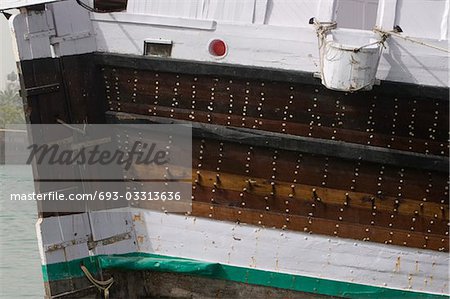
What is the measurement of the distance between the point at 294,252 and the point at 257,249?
1.08 ft

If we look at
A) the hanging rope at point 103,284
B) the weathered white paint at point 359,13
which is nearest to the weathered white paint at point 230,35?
the hanging rope at point 103,284

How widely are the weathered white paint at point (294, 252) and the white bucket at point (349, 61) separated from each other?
148 centimetres

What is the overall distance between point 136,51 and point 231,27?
0.89 meters

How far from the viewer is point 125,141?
24.1ft

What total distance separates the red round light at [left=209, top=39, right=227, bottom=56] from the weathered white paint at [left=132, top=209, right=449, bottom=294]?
4.97 feet

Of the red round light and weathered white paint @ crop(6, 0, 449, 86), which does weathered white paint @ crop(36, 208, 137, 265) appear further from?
the red round light

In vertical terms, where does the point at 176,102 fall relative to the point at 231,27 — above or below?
below

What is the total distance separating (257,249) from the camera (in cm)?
Answer: 722

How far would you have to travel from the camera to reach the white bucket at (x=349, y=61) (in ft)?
20.4

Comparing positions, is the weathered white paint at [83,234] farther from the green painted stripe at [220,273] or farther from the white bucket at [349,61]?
the white bucket at [349,61]

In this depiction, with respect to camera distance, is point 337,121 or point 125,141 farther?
point 125,141

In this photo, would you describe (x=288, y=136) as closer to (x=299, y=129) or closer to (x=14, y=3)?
(x=299, y=129)

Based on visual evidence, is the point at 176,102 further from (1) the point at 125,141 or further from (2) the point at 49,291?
(2) the point at 49,291

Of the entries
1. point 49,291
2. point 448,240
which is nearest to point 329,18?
point 448,240
